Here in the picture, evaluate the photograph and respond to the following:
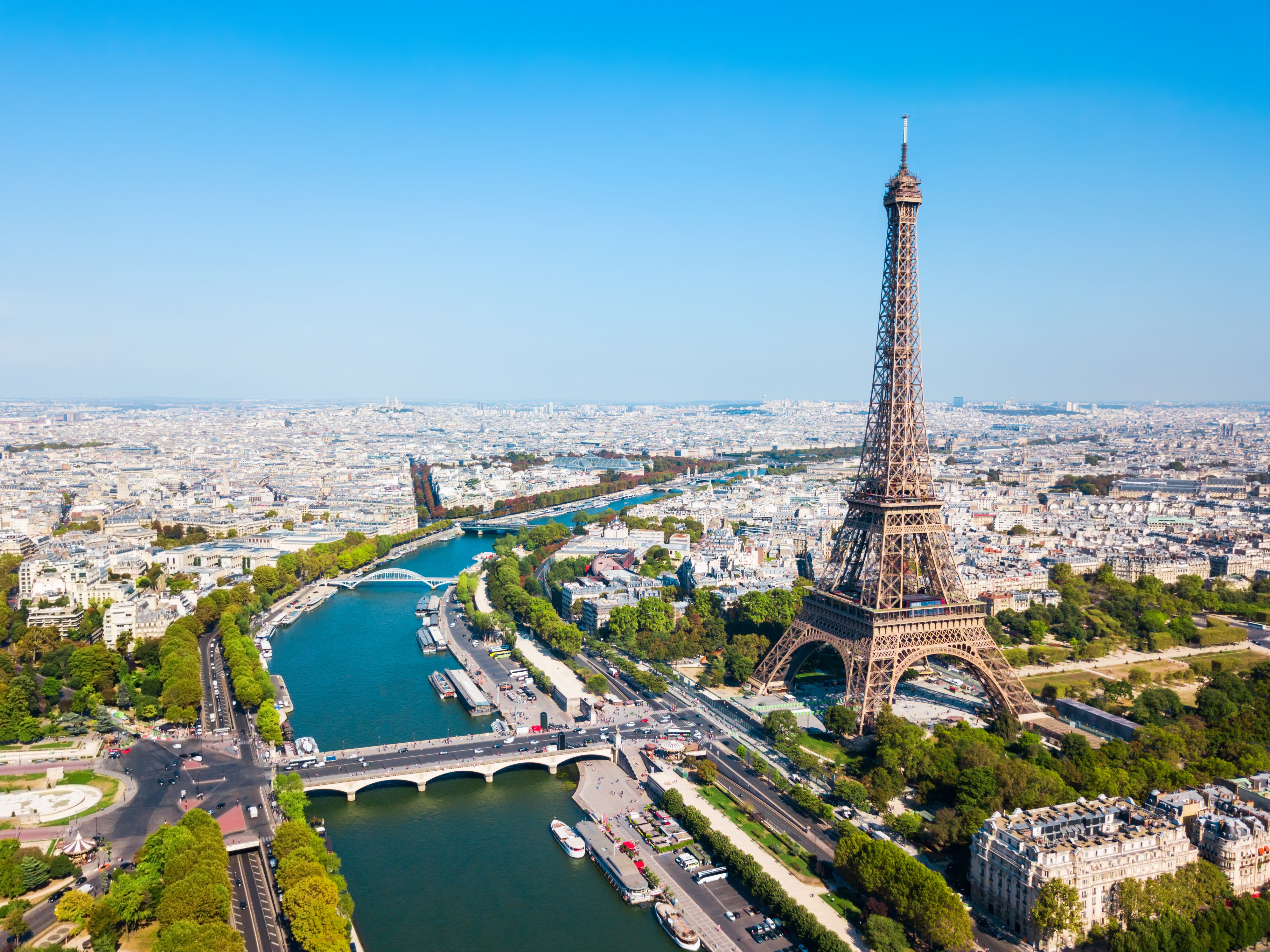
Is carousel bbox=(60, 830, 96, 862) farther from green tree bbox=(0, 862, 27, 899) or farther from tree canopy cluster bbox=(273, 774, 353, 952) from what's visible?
tree canopy cluster bbox=(273, 774, 353, 952)

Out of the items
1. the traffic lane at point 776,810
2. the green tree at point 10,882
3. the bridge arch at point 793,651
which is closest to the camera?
the green tree at point 10,882

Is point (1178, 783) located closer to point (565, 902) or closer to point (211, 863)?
point (565, 902)

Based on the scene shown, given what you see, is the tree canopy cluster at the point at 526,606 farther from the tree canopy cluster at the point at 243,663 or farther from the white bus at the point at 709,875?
the white bus at the point at 709,875

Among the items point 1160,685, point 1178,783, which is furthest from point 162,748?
point 1160,685

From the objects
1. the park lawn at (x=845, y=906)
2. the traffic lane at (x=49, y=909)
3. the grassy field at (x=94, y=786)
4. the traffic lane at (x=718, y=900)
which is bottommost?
the traffic lane at (x=718, y=900)

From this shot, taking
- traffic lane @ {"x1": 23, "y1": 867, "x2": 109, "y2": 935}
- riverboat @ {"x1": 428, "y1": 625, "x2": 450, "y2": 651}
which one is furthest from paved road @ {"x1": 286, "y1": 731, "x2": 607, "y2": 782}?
riverboat @ {"x1": 428, "y1": 625, "x2": 450, "y2": 651}

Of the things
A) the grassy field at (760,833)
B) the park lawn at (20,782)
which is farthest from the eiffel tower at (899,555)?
the park lawn at (20,782)
